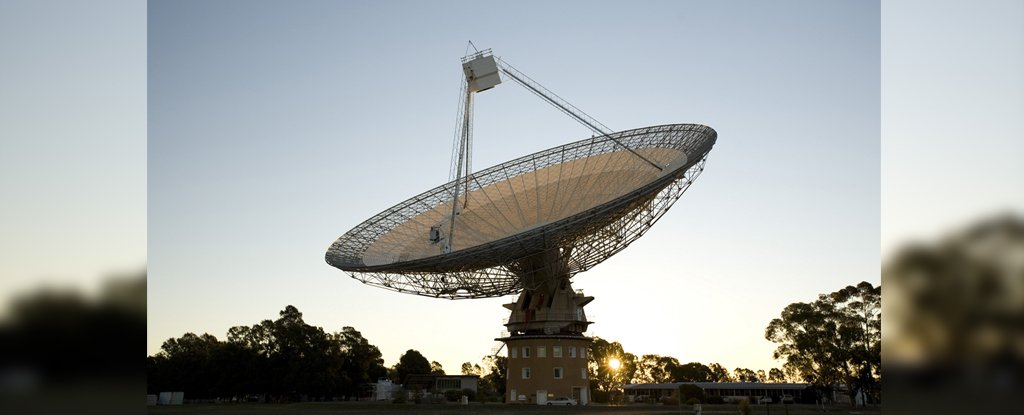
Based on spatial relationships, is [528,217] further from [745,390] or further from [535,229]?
[745,390]

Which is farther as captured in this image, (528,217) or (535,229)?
(528,217)

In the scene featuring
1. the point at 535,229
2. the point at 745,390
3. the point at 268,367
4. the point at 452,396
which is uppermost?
the point at 535,229

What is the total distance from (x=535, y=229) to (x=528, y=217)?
10.3m

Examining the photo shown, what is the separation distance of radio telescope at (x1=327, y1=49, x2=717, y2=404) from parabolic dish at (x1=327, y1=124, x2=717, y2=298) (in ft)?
0.25

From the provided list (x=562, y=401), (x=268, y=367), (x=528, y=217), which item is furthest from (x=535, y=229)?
(x=268, y=367)

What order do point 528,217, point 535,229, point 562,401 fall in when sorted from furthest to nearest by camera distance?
point 562,401 → point 528,217 → point 535,229

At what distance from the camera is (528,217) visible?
Answer: 2192 inches

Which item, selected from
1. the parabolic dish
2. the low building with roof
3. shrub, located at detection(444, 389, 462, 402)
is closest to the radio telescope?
the parabolic dish

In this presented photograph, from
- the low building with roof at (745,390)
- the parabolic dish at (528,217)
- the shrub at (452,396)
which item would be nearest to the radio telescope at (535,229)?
the parabolic dish at (528,217)

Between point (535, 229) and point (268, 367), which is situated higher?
point (535, 229)

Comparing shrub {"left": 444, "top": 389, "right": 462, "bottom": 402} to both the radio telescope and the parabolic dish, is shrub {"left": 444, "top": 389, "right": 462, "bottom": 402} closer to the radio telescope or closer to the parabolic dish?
the radio telescope

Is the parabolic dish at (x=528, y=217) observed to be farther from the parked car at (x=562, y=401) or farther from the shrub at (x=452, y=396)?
the shrub at (x=452, y=396)

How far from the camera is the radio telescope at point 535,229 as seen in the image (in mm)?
47250
